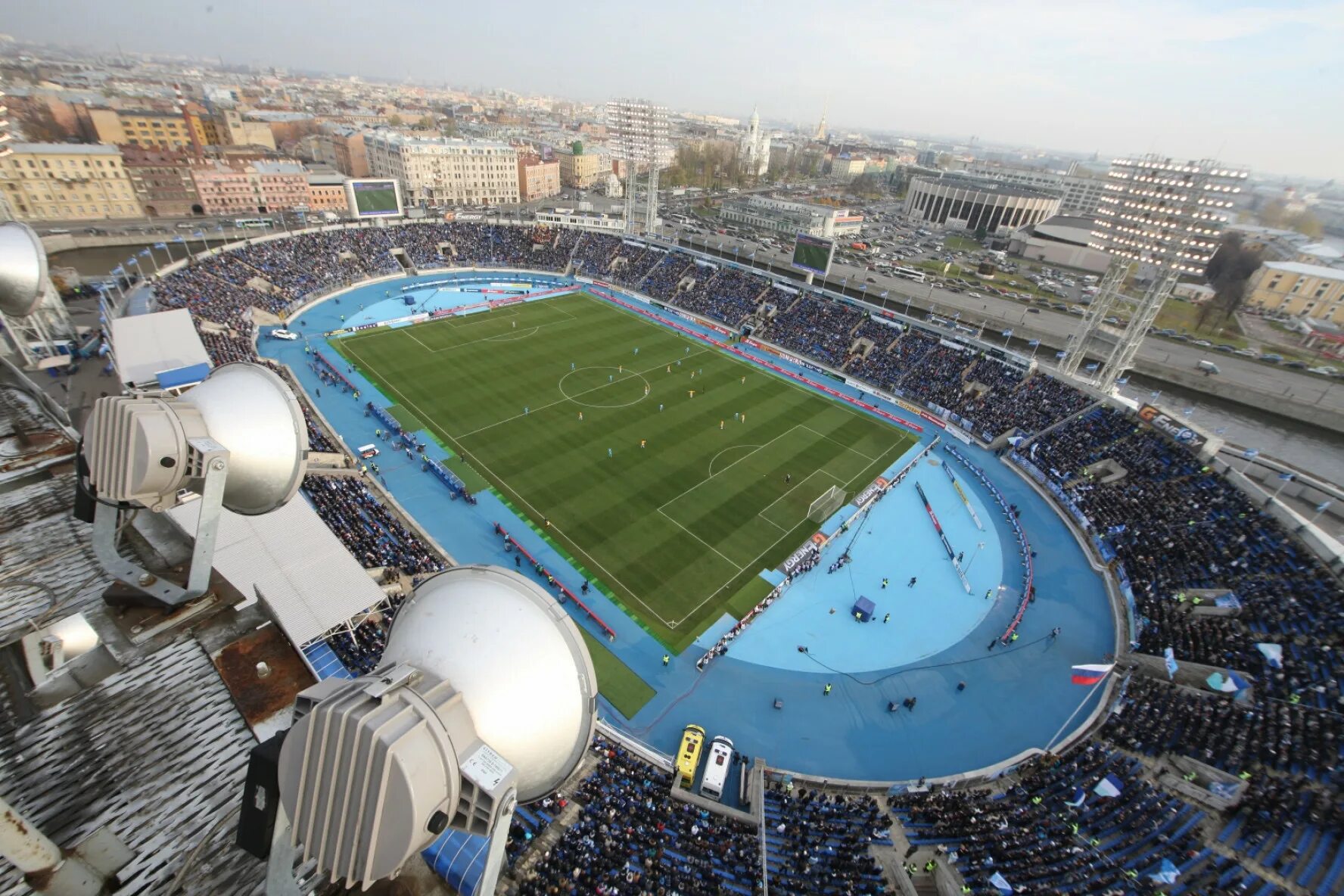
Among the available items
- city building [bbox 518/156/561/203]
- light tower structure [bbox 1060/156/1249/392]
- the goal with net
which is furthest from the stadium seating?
city building [bbox 518/156/561/203]

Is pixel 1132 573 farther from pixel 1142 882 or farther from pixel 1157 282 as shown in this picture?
pixel 1157 282

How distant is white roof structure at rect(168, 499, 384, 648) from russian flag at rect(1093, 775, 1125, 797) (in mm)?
24785

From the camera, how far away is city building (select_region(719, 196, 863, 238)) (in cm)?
9862

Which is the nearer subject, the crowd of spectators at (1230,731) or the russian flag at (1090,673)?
the crowd of spectators at (1230,731)

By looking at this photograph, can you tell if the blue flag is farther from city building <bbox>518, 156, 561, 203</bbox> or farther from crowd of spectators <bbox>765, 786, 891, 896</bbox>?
city building <bbox>518, 156, 561, 203</bbox>

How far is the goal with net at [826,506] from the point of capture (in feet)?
111

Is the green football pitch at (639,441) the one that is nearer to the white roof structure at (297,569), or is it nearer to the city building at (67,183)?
the white roof structure at (297,569)

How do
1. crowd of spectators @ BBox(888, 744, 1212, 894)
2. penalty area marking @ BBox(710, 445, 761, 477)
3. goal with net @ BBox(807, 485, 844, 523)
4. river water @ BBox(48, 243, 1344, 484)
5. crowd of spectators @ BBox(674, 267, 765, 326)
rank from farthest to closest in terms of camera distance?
crowd of spectators @ BBox(674, 267, 765, 326), river water @ BBox(48, 243, 1344, 484), penalty area marking @ BBox(710, 445, 761, 477), goal with net @ BBox(807, 485, 844, 523), crowd of spectators @ BBox(888, 744, 1212, 894)

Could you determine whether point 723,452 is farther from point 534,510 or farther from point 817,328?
point 817,328

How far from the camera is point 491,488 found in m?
33.2

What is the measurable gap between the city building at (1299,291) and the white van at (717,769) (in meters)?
101

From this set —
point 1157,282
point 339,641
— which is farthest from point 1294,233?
point 339,641

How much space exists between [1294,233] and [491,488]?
178m

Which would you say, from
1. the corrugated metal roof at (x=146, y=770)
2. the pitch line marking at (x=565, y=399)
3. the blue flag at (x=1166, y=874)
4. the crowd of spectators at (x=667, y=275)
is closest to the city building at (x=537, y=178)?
the crowd of spectators at (x=667, y=275)
